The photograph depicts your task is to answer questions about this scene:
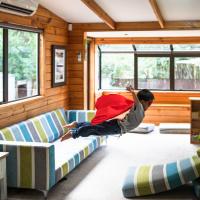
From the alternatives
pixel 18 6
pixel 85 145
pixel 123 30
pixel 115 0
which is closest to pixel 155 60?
pixel 123 30

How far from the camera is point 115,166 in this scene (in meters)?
A: 5.86

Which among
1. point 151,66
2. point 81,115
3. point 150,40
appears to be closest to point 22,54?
point 81,115

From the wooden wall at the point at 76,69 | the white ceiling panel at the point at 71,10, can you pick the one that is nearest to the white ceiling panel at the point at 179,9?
the white ceiling panel at the point at 71,10

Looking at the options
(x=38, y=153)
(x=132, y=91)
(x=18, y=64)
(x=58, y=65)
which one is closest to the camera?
(x=132, y=91)

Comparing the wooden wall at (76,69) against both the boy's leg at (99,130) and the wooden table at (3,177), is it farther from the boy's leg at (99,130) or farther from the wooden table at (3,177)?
the wooden table at (3,177)

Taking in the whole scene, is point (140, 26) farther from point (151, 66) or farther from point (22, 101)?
point (22, 101)

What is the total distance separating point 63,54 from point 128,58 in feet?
9.20

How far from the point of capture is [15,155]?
4590mm

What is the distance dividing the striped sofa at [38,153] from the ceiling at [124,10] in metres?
1.88

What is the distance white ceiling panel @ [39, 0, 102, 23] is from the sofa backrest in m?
1.75

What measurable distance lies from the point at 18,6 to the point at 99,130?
6.49ft

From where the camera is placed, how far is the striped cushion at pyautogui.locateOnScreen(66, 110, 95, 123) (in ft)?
23.4

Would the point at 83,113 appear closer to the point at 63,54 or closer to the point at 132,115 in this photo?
the point at 63,54

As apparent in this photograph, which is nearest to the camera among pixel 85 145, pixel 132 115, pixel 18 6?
pixel 132 115
